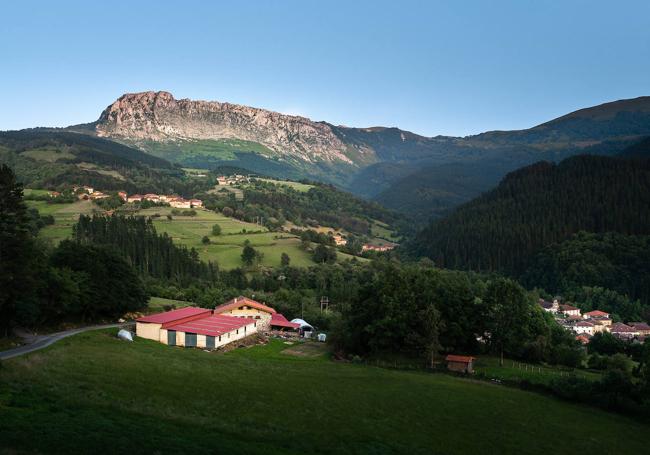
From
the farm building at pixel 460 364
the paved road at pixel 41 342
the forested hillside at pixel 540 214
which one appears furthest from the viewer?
the forested hillside at pixel 540 214

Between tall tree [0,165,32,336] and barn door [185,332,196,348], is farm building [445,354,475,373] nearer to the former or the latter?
barn door [185,332,196,348]

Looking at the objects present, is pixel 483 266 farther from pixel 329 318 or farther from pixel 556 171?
pixel 329 318

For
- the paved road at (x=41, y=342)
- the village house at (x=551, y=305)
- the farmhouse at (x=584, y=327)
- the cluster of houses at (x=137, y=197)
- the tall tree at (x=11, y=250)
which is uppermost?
the cluster of houses at (x=137, y=197)

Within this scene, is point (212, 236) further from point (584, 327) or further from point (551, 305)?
point (584, 327)

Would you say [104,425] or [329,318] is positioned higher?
[104,425]

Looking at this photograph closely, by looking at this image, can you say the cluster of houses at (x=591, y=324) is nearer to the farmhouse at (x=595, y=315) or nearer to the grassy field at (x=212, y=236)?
the farmhouse at (x=595, y=315)

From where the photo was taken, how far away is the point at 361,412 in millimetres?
28203

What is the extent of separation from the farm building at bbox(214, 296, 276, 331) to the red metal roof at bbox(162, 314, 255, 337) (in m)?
3.44

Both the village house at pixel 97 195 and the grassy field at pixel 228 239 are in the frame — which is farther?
the village house at pixel 97 195

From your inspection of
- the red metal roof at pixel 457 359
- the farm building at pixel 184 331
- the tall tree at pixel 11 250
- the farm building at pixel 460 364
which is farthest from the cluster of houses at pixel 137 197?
the farm building at pixel 460 364

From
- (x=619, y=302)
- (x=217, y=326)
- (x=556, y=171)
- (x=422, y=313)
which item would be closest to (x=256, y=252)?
(x=217, y=326)

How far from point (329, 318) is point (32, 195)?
354ft

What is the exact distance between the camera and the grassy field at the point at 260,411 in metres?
18.5

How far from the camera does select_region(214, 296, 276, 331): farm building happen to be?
203 feet
